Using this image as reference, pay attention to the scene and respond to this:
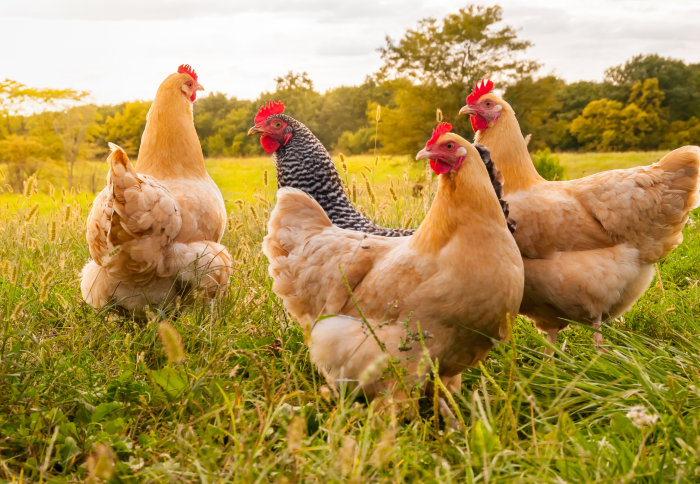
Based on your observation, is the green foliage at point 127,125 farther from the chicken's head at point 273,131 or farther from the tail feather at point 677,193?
the tail feather at point 677,193

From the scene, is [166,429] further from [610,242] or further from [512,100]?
[512,100]

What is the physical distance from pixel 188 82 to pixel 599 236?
11.3 feet

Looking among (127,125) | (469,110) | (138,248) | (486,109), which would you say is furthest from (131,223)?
(127,125)

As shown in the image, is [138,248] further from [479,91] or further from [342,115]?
[342,115]

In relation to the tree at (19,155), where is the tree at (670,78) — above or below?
above

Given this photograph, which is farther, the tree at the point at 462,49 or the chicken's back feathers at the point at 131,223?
the tree at the point at 462,49

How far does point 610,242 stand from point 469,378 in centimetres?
141

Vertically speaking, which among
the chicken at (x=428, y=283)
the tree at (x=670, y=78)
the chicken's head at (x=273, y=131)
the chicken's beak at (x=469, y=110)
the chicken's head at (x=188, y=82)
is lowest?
the chicken at (x=428, y=283)

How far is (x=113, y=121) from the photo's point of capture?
19.7 m

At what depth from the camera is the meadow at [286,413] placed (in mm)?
1709

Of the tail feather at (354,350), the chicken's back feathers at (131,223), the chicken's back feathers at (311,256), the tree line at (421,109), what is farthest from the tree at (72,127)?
the tail feather at (354,350)

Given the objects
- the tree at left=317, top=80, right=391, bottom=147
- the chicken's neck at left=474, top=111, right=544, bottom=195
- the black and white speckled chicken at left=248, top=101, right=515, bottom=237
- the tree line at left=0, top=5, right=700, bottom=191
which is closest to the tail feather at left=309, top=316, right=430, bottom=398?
the black and white speckled chicken at left=248, top=101, right=515, bottom=237

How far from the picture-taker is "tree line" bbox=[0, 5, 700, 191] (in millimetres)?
17859

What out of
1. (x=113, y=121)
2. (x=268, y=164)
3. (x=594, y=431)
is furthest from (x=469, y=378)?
(x=113, y=121)
